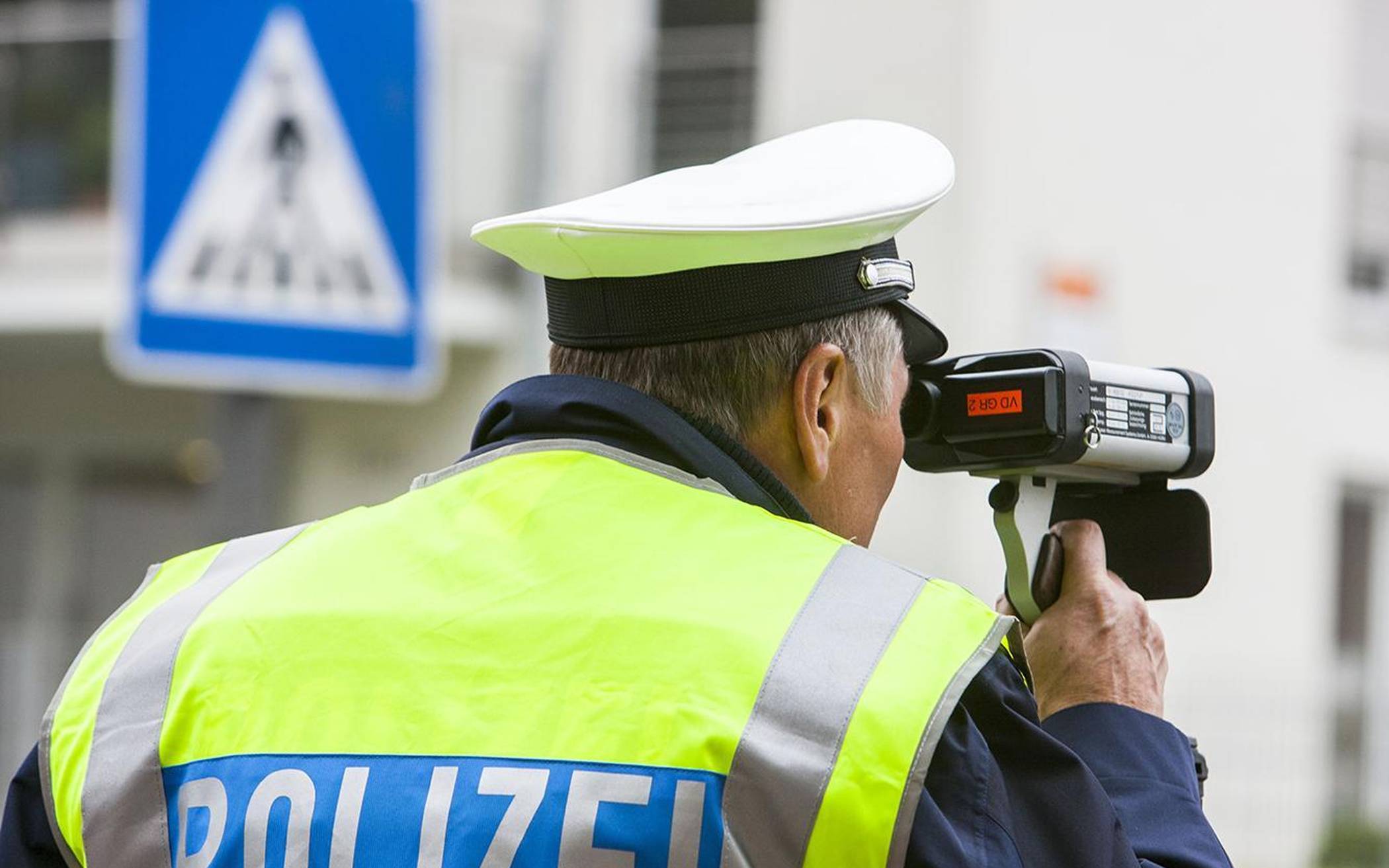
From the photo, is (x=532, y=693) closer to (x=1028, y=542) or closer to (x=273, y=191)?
(x=1028, y=542)

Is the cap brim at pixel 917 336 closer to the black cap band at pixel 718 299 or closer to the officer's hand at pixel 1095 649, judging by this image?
the black cap band at pixel 718 299

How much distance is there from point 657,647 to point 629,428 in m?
0.26

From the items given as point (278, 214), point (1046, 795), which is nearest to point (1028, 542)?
point (1046, 795)

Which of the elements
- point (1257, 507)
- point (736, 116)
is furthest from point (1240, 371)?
point (736, 116)

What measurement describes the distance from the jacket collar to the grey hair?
0.06 feet

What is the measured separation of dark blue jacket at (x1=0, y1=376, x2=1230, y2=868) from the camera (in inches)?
59.1

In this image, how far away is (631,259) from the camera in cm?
170

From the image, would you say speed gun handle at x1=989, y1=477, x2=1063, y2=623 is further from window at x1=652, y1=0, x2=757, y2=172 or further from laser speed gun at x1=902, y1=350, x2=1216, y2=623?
window at x1=652, y1=0, x2=757, y2=172

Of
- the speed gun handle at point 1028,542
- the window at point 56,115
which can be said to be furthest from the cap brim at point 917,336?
the window at point 56,115

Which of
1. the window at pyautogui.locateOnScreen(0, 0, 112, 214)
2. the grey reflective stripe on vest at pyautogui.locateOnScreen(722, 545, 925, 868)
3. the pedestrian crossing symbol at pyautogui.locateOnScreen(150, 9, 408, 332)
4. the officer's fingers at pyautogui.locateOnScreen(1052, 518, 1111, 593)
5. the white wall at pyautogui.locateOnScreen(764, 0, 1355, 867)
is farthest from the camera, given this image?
the window at pyautogui.locateOnScreen(0, 0, 112, 214)

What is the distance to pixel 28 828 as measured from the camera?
1.74 meters

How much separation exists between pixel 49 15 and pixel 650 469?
9453mm

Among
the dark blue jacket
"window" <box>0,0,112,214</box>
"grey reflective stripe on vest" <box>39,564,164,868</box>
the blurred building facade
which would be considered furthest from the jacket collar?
"window" <box>0,0,112,214</box>

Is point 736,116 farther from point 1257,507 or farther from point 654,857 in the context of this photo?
point 654,857
